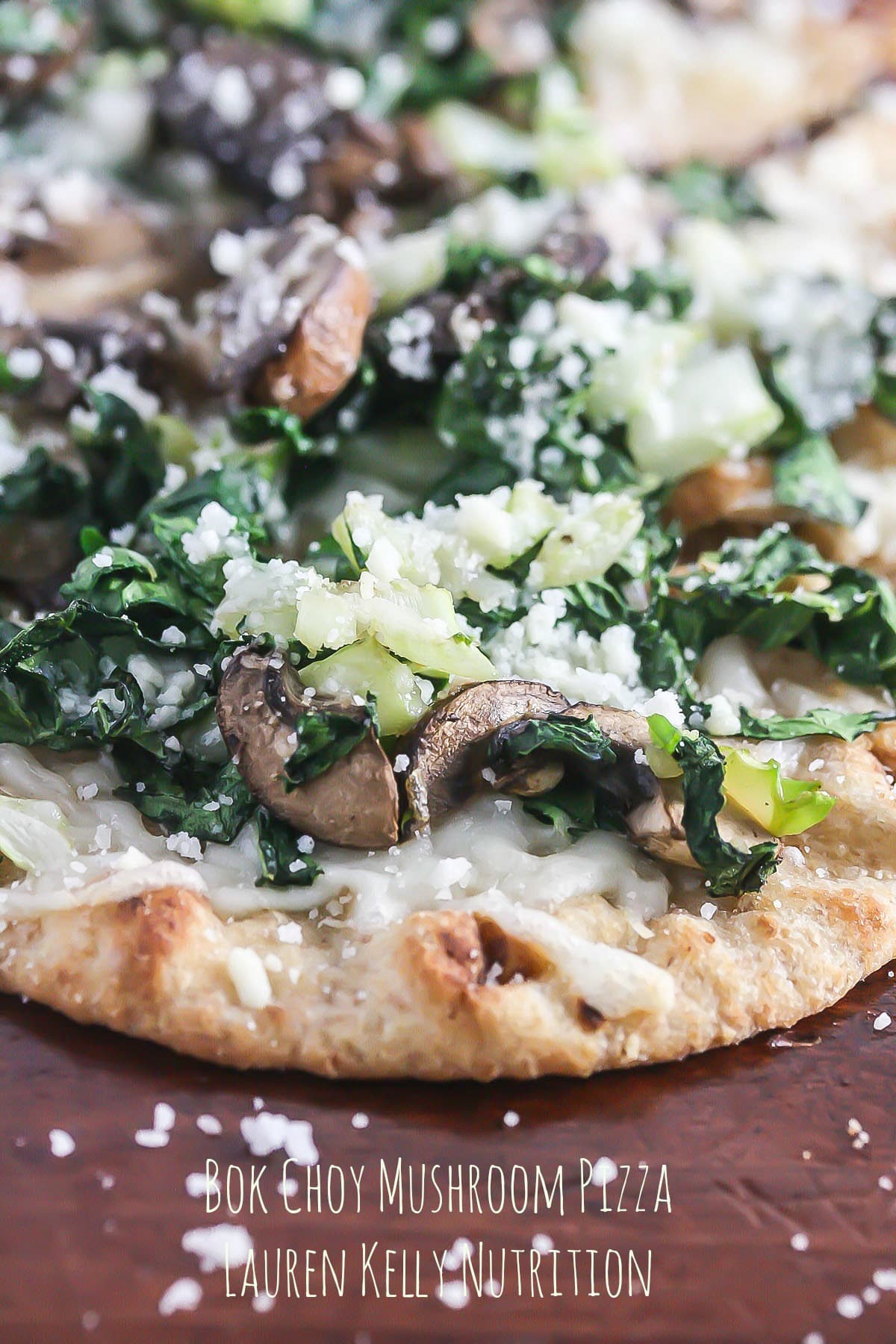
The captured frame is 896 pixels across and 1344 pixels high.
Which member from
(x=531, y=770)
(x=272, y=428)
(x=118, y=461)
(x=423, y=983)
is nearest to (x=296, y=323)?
(x=272, y=428)

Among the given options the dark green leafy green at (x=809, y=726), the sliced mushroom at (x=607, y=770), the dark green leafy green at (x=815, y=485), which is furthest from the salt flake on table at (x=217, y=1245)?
the dark green leafy green at (x=815, y=485)

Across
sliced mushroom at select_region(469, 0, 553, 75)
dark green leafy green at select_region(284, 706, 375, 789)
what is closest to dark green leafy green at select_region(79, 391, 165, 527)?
dark green leafy green at select_region(284, 706, 375, 789)

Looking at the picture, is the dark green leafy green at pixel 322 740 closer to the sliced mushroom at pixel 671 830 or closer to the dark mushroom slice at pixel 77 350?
the sliced mushroom at pixel 671 830

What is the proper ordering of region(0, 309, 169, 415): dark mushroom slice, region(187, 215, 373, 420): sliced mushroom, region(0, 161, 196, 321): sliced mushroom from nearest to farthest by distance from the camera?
region(187, 215, 373, 420): sliced mushroom → region(0, 309, 169, 415): dark mushroom slice → region(0, 161, 196, 321): sliced mushroom

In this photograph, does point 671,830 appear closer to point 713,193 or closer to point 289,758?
point 289,758

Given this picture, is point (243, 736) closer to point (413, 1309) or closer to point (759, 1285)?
point (413, 1309)

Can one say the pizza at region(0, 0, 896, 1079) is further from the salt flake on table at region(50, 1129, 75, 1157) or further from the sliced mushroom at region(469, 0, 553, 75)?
the salt flake on table at region(50, 1129, 75, 1157)
